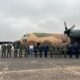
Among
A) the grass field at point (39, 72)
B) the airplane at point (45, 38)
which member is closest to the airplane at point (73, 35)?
the airplane at point (45, 38)

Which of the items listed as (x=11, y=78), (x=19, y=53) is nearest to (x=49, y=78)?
(x=11, y=78)

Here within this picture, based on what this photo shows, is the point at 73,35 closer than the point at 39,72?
No

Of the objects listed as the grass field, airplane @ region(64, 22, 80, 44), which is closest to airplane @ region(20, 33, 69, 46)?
airplane @ region(64, 22, 80, 44)

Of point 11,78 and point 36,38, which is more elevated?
point 36,38

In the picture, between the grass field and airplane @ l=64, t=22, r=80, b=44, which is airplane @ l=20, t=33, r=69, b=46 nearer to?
airplane @ l=64, t=22, r=80, b=44

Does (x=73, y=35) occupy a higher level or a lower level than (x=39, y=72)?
higher

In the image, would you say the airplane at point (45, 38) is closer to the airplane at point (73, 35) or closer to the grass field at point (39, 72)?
the airplane at point (73, 35)

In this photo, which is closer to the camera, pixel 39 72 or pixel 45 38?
pixel 39 72

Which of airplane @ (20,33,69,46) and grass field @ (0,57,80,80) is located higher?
airplane @ (20,33,69,46)

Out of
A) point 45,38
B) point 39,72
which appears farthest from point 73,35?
point 39,72

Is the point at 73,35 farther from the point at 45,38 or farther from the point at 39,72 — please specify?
the point at 39,72

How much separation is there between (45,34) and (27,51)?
50.5ft

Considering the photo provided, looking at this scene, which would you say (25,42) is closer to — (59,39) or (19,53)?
(59,39)

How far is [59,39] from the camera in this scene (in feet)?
193
